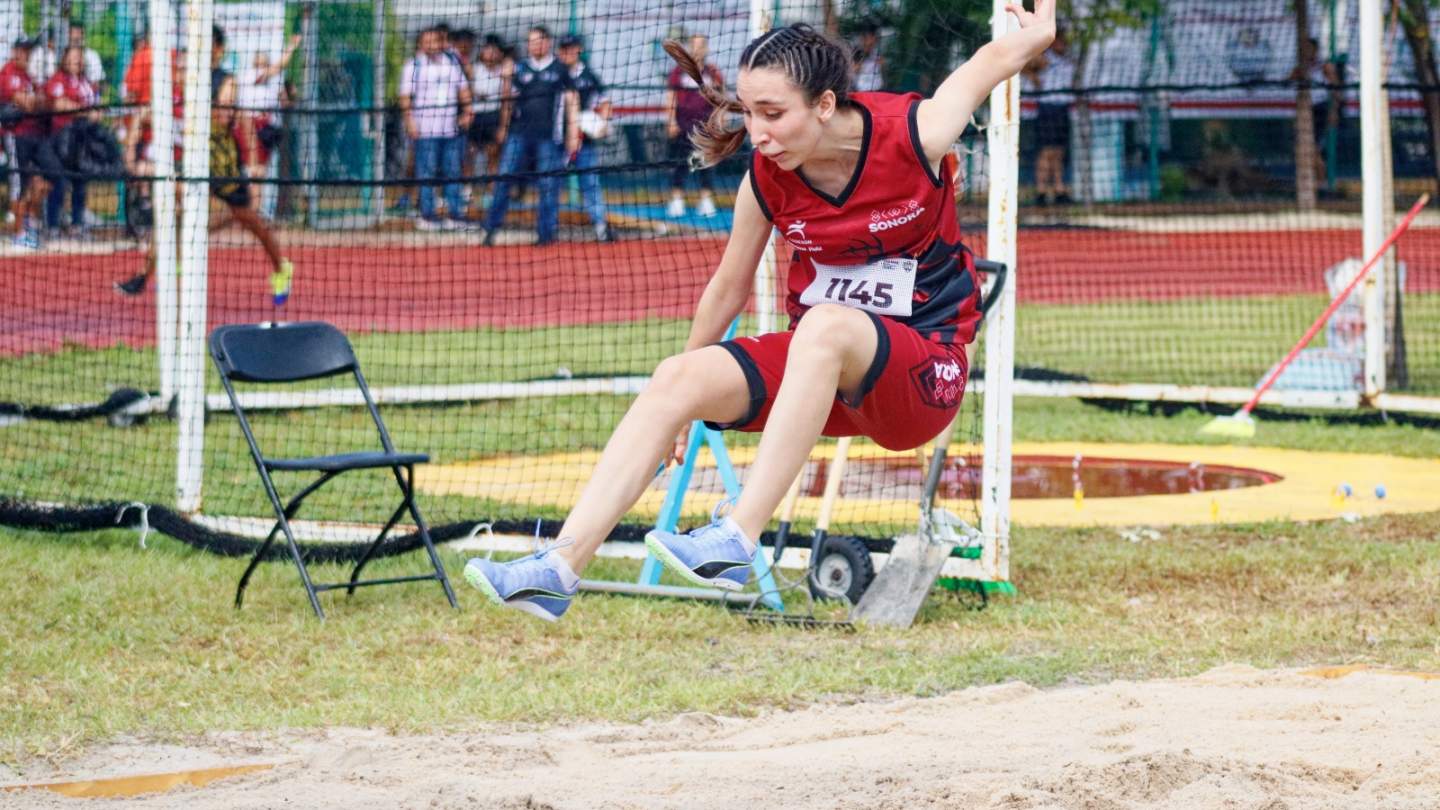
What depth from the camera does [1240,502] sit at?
31.7 ft

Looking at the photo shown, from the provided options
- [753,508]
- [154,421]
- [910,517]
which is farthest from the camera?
[154,421]

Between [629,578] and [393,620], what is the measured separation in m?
1.20

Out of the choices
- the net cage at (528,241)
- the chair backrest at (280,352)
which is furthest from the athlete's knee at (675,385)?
the chair backrest at (280,352)

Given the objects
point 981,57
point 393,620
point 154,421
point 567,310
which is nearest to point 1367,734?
point 981,57

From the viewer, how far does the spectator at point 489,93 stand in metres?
15.3

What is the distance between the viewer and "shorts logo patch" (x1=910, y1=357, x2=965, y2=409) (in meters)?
4.84

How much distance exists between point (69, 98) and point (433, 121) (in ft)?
14.2

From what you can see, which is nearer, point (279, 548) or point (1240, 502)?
point (279, 548)

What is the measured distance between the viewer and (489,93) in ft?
Answer: 54.9

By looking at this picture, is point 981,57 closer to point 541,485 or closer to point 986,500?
point 986,500

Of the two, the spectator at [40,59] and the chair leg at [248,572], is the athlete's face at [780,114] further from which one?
the spectator at [40,59]

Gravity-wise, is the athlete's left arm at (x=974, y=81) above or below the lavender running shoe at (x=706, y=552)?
above

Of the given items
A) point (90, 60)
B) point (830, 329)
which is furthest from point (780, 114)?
point (90, 60)

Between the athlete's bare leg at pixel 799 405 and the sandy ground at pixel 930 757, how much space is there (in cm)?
86
